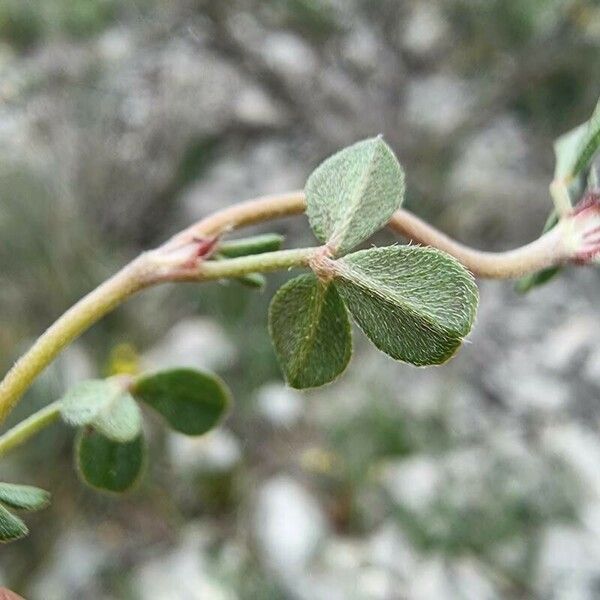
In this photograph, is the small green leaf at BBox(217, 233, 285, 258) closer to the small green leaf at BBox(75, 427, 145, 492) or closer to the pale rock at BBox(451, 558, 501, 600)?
the small green leaf at BBox(75, 427, 145, 492)

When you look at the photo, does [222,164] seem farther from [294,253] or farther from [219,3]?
[294,253]

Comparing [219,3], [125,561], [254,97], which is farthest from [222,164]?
[125,561]

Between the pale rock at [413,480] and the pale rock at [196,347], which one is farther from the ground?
the pale rock at [196,347]

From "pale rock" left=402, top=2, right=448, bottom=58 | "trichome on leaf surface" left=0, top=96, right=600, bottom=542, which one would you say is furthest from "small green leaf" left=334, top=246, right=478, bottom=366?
"pale rock" left=402, top=2, right=448, bottom=58

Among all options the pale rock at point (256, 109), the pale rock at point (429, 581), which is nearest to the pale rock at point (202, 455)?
the pale rock at point (429, 581)

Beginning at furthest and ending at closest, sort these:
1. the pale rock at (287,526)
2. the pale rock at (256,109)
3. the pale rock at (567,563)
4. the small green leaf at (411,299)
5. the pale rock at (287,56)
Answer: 1. the pale rock at (256,109)
2. the pale rock at (287,56)
3. the pale rock at (287,526)
4. the pale rock at (567,563)
5. the small green leaf at (411,299)

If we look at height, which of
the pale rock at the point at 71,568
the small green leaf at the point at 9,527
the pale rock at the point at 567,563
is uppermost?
the small green leaf at the point at 9,527

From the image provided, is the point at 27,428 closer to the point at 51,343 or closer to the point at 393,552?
the point at 51,343

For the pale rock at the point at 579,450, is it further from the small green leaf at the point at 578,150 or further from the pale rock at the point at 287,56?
the small green leaf at the point at 578,150
